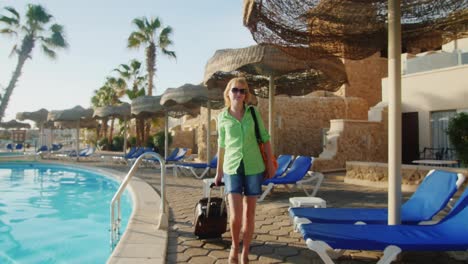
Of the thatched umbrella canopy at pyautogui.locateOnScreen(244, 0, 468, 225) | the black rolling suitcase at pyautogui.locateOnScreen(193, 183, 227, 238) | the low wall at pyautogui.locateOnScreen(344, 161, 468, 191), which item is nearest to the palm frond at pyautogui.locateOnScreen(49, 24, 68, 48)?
the low wall at pyautogui.locateOnScreen(344, 161, 468, 191)

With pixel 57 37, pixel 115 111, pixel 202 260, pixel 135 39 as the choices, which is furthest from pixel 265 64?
pixel 57 37

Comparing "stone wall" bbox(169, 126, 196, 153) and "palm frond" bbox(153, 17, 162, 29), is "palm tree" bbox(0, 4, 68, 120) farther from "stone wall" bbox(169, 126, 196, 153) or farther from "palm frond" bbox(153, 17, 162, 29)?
"stone wall" bbox(169, 126, 196, 153)

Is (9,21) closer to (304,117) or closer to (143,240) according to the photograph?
(304,117)

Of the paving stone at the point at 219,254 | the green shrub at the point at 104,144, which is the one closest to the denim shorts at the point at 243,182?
the paving stone at the point at 219,254

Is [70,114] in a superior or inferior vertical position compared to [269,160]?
superior

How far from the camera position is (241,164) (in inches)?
121

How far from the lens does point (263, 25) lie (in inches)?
191

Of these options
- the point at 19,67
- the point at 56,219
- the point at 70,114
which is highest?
the point at 19,67

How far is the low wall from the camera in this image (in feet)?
26.3

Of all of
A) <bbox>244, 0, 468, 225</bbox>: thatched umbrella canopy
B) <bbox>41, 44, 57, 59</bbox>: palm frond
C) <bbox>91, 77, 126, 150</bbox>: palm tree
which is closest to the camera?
<bbox>244, 0, 468, 225</bbox>: thatched umbrella canopy

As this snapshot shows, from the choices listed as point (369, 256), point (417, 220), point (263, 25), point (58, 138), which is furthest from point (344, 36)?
point (58, 138)

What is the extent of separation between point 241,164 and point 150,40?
2453 centimetres

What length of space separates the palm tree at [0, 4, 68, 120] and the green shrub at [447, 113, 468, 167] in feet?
76.4

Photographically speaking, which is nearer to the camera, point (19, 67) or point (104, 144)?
point (19, 67)
